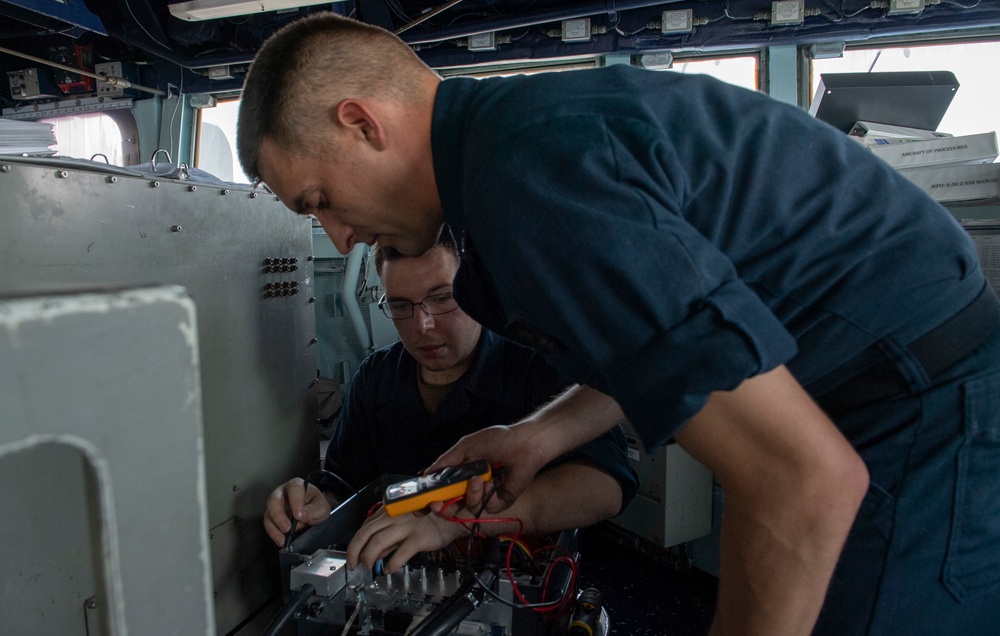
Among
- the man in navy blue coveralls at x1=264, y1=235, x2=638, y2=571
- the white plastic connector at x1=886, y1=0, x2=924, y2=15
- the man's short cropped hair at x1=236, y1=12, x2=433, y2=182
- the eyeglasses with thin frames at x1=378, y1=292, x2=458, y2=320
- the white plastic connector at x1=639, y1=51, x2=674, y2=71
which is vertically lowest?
the man in navy blue coveralls at x1=264, y1=235, x2=638, y2=571

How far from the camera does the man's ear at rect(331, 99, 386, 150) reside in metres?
0.82

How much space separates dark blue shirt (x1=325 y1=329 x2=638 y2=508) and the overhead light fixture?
1923 millimetres

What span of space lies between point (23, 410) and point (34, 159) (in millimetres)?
886

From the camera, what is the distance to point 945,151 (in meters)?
1.92

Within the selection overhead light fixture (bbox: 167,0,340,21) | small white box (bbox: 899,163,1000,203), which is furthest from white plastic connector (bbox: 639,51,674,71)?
small white box (bbox: 899,163,1000,203)

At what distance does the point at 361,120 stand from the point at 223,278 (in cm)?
58

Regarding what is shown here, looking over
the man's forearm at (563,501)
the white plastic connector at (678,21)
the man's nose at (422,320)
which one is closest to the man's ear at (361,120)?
the man's forearm at (563,501)

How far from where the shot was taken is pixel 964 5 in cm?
295

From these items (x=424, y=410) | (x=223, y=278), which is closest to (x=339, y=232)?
(x=223, y=278)

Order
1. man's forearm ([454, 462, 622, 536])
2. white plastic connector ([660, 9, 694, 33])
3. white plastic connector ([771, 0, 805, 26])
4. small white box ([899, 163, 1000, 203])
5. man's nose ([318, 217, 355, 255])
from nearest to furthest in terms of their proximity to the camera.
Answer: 1. man's nose ([318, 217, 355, 255])
2. man's forearm ([454, 462, 622, 536])
3. small white box ([899, 163, 1000, 203])
4. white plastic connector ([771, 0, 805, 26])
5. white plastic connector ([660, 9, 694, 33])

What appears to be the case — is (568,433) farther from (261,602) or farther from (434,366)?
(261,602)

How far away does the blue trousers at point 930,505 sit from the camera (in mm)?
688

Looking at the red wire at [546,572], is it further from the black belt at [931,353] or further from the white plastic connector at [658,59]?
the white plastic connector at [658,59]

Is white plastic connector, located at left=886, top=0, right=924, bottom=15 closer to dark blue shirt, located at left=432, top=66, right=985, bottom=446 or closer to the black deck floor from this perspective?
the black deck floor
